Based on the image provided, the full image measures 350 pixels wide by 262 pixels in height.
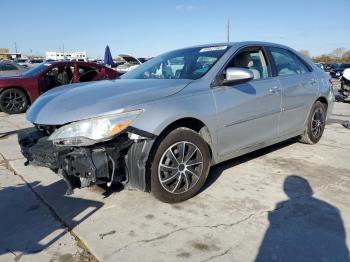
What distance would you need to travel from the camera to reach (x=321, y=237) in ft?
9.57

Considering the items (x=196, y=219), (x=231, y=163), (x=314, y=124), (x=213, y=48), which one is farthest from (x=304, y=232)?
(x=314, y=124)

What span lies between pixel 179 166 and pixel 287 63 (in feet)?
8.33

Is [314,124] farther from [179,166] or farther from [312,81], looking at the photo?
[179,166]

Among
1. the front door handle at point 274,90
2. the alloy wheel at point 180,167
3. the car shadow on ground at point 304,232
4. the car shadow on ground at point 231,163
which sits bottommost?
the car shadow on ground at point 304,232

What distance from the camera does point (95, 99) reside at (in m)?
3.36

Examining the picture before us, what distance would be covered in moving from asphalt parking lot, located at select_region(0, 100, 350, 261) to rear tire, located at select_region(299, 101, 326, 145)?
92cm

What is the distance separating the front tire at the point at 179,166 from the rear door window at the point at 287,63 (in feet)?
6.09

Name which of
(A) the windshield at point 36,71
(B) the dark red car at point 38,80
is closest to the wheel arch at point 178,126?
(B) the dark red car at point 38,80

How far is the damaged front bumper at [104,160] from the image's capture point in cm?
308

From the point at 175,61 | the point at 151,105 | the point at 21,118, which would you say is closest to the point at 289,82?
the point at 175,61

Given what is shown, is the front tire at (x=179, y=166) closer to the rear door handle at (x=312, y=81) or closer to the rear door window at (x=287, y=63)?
the rear door window at (x=287, y=63)

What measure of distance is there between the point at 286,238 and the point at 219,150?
1285 millimetres

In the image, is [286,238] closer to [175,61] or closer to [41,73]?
[175,61]

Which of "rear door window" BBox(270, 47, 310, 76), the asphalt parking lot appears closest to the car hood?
the asphalt parking lot
